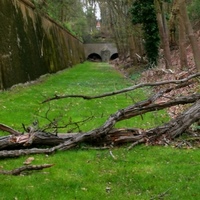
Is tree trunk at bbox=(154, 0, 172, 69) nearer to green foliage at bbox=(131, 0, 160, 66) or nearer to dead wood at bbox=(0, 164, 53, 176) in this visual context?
green foliage at bbox=(131, 0, 160, 66)

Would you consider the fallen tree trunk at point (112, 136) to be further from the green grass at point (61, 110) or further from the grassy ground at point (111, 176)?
the green grass at point (61, 110)

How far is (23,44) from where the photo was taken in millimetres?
19609

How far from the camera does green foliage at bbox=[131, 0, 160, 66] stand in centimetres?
2478

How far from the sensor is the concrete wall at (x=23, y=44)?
53.7 ft

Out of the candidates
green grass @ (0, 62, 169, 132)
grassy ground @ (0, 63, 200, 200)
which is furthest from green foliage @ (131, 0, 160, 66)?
grassy ground @ (0, 63, 200, 200)

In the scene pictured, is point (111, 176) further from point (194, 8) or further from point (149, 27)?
point (194, 8)

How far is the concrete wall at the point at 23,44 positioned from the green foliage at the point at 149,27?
20.8 ft

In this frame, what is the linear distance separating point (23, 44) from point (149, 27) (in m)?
8.94

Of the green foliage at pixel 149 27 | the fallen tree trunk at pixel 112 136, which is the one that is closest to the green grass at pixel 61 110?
the fallen tree trunk at pixel 112 136

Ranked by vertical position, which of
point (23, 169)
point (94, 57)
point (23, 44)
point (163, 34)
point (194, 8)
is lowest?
point (94, 57)

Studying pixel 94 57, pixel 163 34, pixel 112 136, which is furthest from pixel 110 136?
pixel 94 57

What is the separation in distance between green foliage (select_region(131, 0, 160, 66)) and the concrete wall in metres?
6.34

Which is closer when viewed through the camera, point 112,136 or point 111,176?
point 111,176

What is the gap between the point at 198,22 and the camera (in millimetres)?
33281
